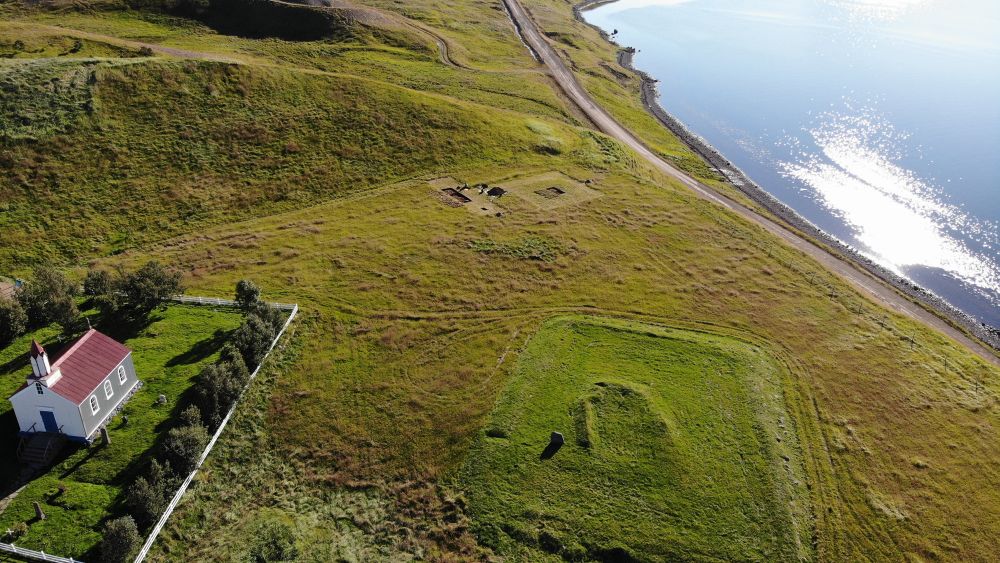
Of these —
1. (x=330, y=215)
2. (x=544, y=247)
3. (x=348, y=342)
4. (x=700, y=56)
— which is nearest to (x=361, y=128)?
(x=330, y=215)

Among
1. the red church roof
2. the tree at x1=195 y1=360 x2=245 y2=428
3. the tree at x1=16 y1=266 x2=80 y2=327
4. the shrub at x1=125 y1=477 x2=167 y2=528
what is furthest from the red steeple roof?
the tree at x1=16 y1=266 x2=80 y2=327

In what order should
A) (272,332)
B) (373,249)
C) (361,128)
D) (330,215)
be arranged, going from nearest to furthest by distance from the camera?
(272,332) < (373,249) < (330,215) < (361,128)

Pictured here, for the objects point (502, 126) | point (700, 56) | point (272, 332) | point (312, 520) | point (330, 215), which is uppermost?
point (700, 56)

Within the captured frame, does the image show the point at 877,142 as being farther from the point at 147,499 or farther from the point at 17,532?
the point at 17,532

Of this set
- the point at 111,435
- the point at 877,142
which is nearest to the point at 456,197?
the point at 111,435

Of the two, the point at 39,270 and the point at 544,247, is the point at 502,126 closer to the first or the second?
the point at 544,247

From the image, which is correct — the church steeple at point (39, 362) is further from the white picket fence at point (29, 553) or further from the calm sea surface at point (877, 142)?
the calm sea surface at point (877, 142)

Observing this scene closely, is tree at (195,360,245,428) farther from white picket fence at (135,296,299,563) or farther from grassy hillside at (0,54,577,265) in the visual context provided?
A: grassy hillside at (0,54,577,265)
